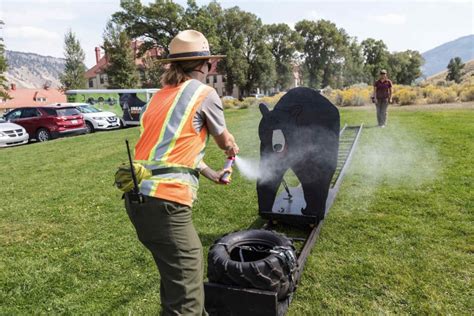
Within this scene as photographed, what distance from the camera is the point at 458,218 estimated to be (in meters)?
4.80

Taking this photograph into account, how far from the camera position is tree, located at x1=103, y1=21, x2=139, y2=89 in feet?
135

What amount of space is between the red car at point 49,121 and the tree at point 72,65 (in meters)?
31.1

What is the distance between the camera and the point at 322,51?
2621 inches

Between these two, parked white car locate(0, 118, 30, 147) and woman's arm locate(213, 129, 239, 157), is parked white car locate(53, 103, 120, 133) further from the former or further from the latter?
woman's arm locate(213, 129, 239, 157)

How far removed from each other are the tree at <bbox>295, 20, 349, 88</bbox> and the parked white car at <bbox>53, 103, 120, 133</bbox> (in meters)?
50.1

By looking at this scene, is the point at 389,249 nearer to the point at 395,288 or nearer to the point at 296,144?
the point at 395,288

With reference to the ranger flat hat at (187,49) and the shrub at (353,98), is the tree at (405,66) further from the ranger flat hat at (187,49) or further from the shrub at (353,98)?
the ranger flat hat at (187,49)

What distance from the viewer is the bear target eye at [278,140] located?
434 centimetres

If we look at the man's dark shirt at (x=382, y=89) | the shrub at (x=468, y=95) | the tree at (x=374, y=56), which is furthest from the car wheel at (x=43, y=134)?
the tree at (x=374, y=56)

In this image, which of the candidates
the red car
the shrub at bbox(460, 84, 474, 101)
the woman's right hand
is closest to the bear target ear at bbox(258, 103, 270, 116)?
the woman's right hand

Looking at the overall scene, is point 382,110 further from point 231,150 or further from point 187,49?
point 187,49

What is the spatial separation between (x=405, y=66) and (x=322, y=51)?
54.8 feet

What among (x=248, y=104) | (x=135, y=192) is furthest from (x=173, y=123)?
(x=248, y=104)

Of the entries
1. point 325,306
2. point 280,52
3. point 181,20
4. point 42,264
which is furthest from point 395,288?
point 280,52
